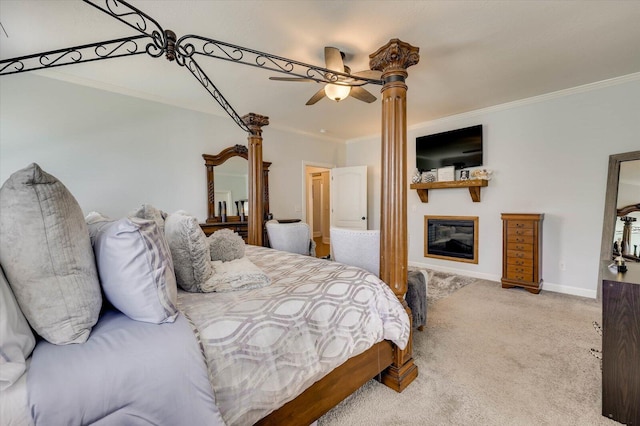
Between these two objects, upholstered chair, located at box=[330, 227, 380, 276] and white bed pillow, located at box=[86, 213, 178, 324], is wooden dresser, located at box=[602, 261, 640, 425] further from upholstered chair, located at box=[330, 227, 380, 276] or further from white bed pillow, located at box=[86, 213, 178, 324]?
white bed pillow, located at box=[86, 213, 178, 324]

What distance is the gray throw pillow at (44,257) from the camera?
773 millimetres

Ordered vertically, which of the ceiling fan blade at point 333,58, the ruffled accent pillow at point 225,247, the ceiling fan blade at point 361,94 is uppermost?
the ceiling fan blade at point 333,58

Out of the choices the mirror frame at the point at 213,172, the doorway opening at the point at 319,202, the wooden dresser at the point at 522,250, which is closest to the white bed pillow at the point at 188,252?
the mirror frame at the point at 213,172

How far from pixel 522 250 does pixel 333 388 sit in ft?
11.5

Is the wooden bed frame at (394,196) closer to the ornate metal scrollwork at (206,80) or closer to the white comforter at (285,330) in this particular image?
the white comforter at (285,330)

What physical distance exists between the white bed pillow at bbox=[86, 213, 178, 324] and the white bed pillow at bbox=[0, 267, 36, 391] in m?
0.22

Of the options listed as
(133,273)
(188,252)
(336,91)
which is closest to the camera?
(133,273)

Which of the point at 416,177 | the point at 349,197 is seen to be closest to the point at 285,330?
the point at 416,177

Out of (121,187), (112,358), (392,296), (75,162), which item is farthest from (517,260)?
(75,162)

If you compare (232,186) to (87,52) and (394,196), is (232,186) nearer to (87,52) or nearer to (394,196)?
(87,52)

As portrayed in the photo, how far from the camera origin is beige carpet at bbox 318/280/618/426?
1.56 metres

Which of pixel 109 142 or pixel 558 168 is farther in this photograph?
pixel 558 168

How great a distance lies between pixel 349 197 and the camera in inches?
228

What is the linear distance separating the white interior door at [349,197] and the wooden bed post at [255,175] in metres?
2.77
